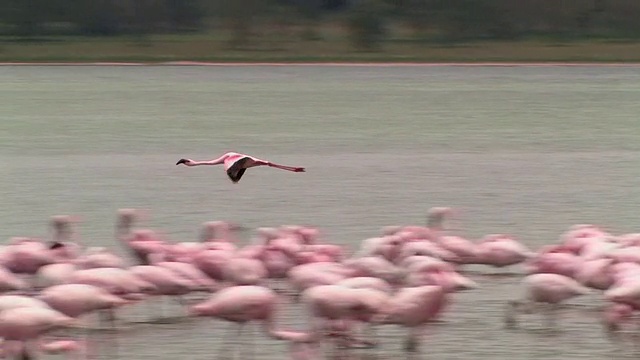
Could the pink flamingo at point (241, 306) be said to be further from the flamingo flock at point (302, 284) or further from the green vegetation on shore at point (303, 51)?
the green vegetation on shore at point (303, 51)

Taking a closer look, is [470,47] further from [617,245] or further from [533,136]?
[617,245]

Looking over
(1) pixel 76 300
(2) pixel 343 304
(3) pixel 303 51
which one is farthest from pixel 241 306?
(3) pixel 303 51

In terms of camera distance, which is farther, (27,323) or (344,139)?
(344,139)

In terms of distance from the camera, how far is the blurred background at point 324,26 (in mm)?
41125

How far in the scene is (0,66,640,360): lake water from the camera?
634cm

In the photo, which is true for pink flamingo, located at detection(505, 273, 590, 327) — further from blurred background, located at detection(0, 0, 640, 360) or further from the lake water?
the lake water

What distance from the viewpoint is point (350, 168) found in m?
14.0

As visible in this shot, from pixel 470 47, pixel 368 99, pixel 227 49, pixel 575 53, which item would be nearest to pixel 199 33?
pixel 227 49

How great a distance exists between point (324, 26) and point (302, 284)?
39360 mm

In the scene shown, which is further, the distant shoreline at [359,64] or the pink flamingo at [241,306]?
the distant shoreline at [359,64]

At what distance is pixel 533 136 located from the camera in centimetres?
1823

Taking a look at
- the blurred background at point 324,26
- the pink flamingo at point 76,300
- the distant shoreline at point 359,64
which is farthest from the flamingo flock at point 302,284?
the blurred background at point 324,26

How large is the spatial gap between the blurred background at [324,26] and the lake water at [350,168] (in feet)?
38.7

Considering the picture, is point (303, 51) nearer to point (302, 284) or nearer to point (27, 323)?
point (302, 284)
